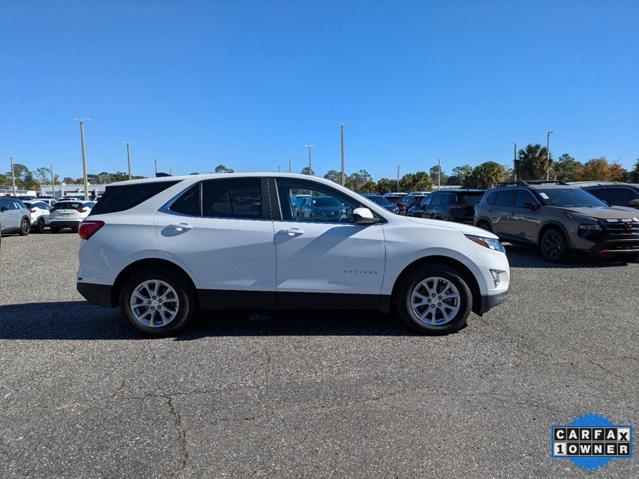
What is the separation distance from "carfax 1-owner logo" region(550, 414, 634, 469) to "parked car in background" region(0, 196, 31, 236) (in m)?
18.7

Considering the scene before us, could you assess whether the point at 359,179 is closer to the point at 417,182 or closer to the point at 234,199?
the point at 417,182

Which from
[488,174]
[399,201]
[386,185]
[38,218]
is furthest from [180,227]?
[386,185]

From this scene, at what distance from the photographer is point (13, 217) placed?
16656mm

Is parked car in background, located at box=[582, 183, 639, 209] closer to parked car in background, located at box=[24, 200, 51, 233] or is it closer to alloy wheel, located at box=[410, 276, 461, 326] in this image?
alloy wheel, located at box=[410, 276, 461, 326]

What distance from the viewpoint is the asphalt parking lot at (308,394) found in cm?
260

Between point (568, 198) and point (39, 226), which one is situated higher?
point (568, 198)

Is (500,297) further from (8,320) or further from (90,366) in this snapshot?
(8,320)

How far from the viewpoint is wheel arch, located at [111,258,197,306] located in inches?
184

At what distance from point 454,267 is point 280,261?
6.27 feet

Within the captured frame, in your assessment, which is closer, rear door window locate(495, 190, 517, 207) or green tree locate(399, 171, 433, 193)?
rear door window locate(495, 190, 517, 207)

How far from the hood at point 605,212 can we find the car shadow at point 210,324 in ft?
20.5

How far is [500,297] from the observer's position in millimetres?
4746

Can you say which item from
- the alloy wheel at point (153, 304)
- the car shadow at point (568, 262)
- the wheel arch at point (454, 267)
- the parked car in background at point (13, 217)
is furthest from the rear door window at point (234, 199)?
the parked car in background at point (13, 217)

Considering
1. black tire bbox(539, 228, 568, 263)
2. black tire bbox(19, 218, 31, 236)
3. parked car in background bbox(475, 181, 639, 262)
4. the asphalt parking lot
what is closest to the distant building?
black tire bbox(19, 218, 31, 236)
